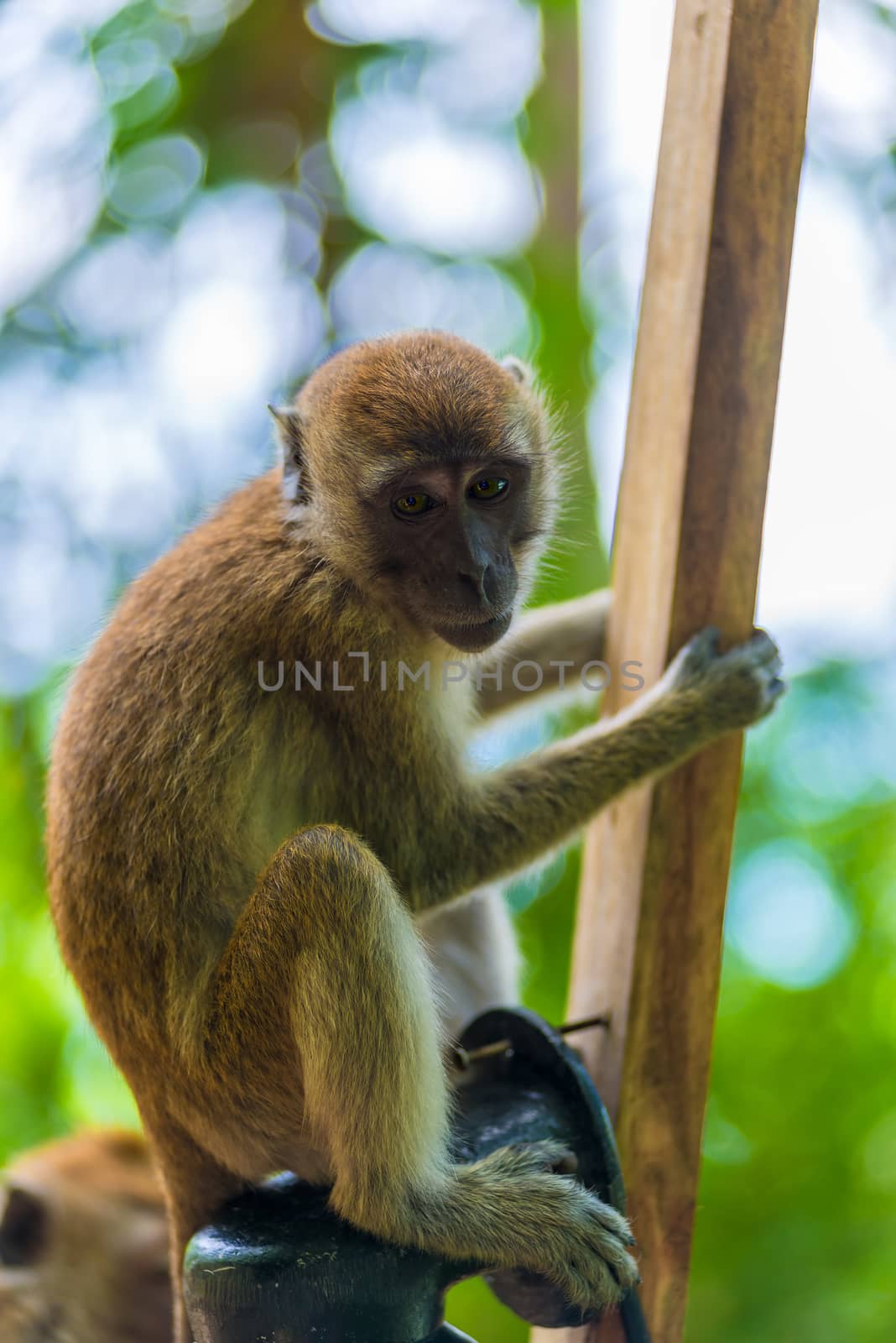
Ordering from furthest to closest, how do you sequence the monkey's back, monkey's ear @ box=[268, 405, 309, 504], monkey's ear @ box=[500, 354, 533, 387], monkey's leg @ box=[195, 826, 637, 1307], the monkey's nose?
monkey's ear @ box=[500, 354, 533, 387], monkey's ear @ box=[268, 405, 309, 504], the monkey's nose, the monkey's back, monkey's leg @ box=[195, 826, 637, 1307]

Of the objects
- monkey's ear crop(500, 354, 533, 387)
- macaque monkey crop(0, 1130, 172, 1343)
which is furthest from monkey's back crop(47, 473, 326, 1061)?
macaque monkey crop(0, 1130, 172, 1343)

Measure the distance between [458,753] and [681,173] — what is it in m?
1.48

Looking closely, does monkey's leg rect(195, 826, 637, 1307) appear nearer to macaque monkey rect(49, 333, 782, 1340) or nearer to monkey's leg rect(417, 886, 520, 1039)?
macaque monkey rect(49, 333, 782, 1340)

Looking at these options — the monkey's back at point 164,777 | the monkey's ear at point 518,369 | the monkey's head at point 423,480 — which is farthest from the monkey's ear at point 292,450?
the monkey's ear at point 518,369

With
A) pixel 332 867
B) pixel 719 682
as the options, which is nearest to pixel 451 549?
pixel 719 682

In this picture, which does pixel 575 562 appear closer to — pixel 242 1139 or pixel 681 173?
pixel 681 173

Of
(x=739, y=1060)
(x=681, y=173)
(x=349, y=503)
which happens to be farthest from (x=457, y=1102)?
(x=739, y=1060)

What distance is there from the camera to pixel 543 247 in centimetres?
564

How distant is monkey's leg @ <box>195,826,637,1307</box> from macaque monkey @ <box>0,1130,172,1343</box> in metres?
1.34

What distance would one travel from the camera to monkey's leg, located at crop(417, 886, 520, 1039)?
354cm

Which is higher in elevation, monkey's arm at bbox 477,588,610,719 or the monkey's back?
monkey's arm at bbox 477,588,610,719

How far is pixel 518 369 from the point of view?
3.37 m

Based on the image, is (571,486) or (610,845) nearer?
(610,845)

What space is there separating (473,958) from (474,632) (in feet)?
3.90
